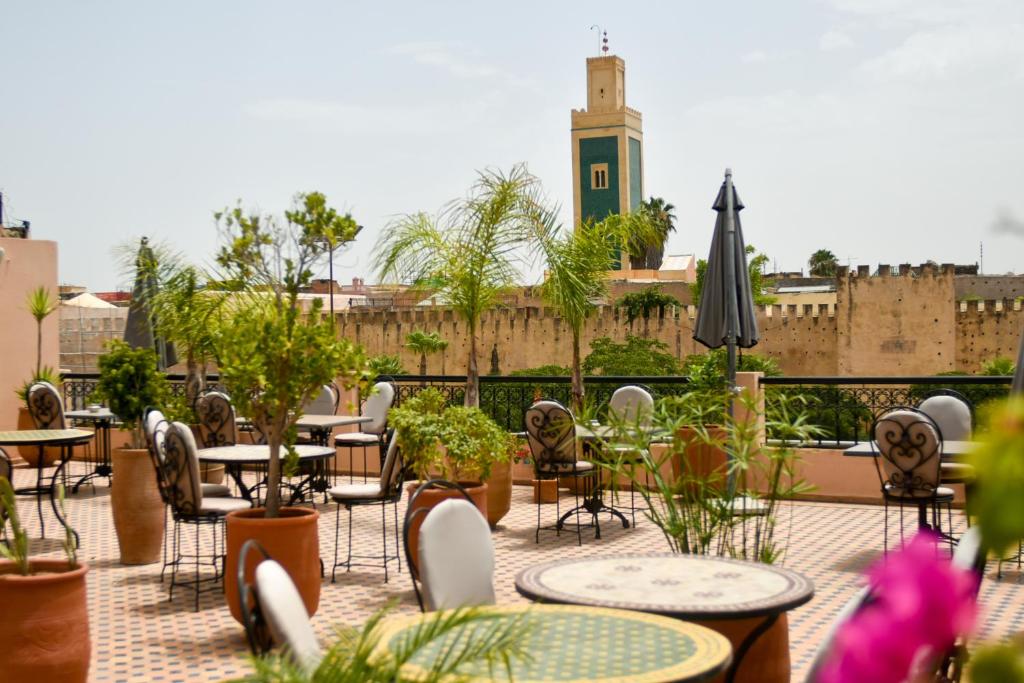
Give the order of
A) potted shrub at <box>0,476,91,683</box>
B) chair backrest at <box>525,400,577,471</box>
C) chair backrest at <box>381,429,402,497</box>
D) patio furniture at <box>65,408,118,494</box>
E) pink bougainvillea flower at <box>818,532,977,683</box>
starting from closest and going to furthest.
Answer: pink bougainvillea flower at <box>818,532,977,683</box> → potted shrub at <box>0,476,91,683</box> → chair backrest at <box>381,429,402,497</box> → chair backrest at <box>525,400,577,471</box> → patio furniture at <box>65,408,118,494</box>

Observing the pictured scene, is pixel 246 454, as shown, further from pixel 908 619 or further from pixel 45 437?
pixel 908 619

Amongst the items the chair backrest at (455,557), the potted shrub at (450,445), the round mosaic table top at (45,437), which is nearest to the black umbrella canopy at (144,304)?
the round mosaic table top at (45,437)

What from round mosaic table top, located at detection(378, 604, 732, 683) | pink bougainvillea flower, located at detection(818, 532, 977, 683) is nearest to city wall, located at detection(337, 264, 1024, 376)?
round mosaic table top, located at detection(378, 604, 732, 683)

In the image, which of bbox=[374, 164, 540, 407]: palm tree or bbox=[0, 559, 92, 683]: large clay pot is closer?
bbox=[0, 559, 92, 683]: large clay pot

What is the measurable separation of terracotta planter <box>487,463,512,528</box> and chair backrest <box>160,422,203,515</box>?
246 centimetres

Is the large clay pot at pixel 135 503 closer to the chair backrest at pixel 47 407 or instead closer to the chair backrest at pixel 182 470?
the chair backrest at pixel 182 470

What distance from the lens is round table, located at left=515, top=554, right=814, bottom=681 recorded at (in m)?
3.00

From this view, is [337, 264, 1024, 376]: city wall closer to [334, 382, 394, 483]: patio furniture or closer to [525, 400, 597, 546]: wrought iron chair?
[334, 382, 394, 483]: patio furniture

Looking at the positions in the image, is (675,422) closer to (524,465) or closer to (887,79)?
(524,465)

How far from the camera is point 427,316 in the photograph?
131 ft

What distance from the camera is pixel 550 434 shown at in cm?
→ 734

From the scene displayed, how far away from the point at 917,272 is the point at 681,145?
20.0 metres

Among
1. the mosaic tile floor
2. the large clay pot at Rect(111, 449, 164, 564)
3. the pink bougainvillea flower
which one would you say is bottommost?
the mosaic tile floor

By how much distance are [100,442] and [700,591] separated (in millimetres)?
9643
